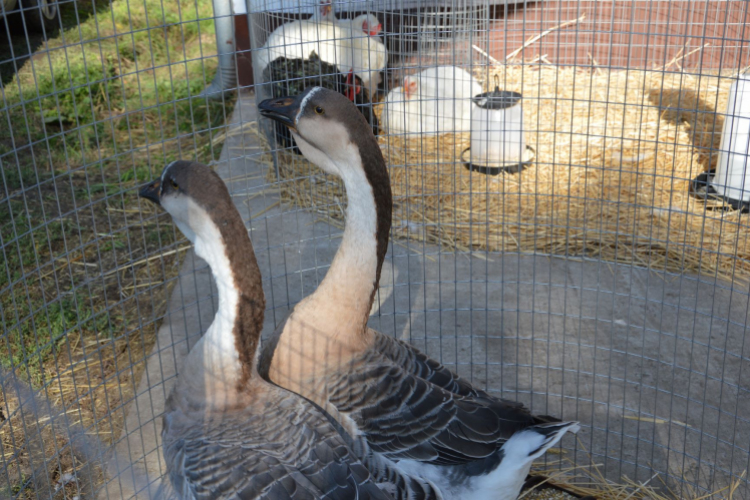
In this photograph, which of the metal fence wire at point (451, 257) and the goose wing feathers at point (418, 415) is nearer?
the goose wing feathers at point (418, 415)

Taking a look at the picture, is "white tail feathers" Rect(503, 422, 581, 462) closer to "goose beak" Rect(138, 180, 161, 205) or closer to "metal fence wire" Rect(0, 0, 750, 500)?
"metal fence wire" Rect(0, 0, 750, 500)

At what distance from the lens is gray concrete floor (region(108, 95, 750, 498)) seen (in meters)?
3.35

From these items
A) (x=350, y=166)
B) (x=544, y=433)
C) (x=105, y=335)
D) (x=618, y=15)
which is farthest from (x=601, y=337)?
(x=618, y=15)

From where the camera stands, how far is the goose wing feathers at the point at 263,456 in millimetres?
2336

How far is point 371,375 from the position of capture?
9.44 ft

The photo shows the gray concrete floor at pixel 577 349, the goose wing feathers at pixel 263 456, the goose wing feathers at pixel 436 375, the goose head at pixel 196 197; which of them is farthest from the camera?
the gray concrete floor at pixel 577 349

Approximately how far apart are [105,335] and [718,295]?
3.58 m

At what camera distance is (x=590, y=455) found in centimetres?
342

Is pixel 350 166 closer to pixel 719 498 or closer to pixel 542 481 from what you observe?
pixel 542 481

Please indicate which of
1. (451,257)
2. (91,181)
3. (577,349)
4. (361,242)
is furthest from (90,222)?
(577,349)

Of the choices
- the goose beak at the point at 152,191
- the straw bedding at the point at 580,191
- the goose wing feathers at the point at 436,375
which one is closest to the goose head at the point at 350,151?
the goose wing feathers at the point at 436,375

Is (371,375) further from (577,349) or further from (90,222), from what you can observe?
(90,222)

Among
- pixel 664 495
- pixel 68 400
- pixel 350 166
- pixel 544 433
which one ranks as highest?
pixel 350 166

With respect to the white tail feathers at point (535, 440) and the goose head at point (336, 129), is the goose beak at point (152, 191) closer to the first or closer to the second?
the goose head at point (336, 129)
